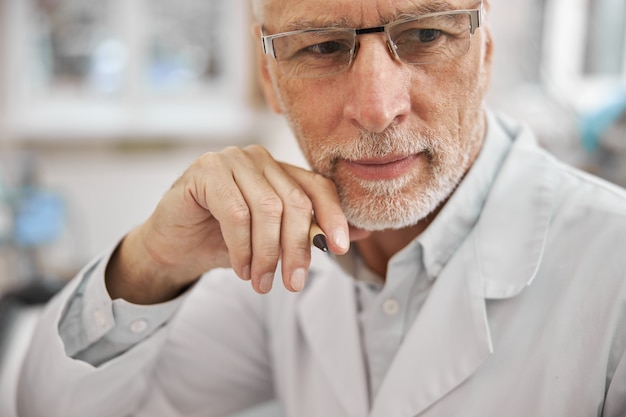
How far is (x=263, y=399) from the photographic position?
1.39 m

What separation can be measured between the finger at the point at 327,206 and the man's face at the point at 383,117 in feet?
0.17

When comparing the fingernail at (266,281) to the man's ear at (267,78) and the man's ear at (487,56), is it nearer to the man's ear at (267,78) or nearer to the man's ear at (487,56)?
the man's ear at (267,78)

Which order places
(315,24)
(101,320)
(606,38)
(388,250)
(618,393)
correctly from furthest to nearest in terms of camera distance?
(606,38), (388,250), (101,320), (315,24), (618,393)

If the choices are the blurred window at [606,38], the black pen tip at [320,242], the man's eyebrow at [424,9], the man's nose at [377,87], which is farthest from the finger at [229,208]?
the blurred window at [606,38]

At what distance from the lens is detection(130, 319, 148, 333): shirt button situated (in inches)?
41.9

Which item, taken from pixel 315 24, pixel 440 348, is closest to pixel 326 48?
pixel 315 24

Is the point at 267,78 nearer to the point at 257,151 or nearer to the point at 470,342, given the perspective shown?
the point at 257,151

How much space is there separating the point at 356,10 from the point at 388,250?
473 millimetres

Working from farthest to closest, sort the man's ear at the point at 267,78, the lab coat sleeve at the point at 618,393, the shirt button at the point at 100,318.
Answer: the man's ear at the point at 267,78 < the shirt button at the point at 100,318 < the lab coat sleeve at the point at 618,393

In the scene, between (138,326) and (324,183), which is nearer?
(324,183)

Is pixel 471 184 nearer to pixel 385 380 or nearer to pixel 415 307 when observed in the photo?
pixel 415 307

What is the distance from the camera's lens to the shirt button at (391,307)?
1.06m

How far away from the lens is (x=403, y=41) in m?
0.91

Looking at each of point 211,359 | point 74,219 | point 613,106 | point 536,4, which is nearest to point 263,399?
point 211,359
